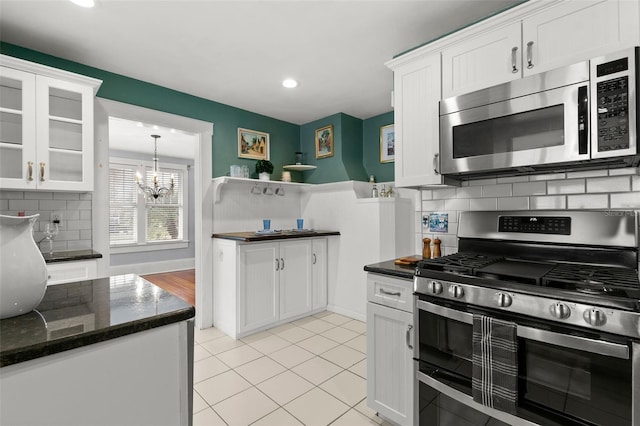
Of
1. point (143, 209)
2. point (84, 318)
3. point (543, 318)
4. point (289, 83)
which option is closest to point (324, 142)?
point (289, 83)

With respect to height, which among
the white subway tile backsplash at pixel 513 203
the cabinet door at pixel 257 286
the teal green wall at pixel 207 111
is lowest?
the cabinet door at pixel 257 286

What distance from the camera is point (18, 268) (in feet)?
2.78

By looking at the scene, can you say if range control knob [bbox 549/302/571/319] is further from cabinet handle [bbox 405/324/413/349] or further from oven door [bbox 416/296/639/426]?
cabinet handle [bbox 405/324/413/349]

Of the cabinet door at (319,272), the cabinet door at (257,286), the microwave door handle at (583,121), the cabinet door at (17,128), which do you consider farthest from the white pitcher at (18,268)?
the cabinet door at (319,272)

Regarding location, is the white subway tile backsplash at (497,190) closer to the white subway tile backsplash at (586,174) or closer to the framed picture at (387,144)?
the white subway tile backsplash at (586,174)

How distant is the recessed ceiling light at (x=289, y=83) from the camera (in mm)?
3112

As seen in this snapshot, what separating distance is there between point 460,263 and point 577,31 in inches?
50.8

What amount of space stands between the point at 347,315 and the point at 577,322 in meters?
2.79

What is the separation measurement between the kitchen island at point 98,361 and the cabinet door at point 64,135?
1.77 m

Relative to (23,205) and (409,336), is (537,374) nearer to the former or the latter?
(409,336)

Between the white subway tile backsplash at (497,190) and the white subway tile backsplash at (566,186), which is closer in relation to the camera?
the white subway tile backsplash at (566,186)

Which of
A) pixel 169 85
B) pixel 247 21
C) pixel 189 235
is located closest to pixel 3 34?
pixel 169 85

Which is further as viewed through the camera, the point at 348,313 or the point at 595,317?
the point at 348,313

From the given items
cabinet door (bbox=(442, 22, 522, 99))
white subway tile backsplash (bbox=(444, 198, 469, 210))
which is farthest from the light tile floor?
cabinet door (bbox=(442, 22, 522, 99))
